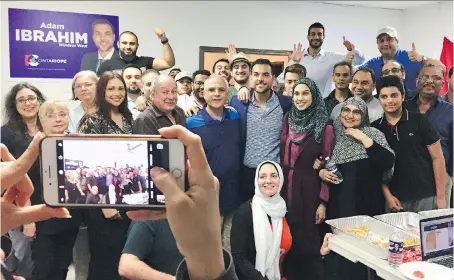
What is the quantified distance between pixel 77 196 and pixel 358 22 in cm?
598

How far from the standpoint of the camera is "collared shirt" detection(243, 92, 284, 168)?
9.16 feet

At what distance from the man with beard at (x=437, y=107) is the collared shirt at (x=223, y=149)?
1.36 metres

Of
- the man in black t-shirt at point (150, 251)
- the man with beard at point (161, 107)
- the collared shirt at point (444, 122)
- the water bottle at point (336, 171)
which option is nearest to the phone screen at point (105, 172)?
the man in black t-shirt at point (150, 251)

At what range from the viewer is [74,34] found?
15.0 ft

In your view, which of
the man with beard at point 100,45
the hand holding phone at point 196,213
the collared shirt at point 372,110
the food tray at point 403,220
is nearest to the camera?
the hand holding phone at point 196,213

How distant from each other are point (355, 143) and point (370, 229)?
0.57 meters

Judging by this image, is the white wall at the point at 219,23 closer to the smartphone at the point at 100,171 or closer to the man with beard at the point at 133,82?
the man with beard at the point at 133,82

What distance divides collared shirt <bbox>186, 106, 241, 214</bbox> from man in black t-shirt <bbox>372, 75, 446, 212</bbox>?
0.94 m

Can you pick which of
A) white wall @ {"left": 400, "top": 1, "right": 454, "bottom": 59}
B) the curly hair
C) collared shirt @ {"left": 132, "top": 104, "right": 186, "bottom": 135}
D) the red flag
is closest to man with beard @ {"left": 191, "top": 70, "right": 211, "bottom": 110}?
collared shirt @ {"left": 132, "top": 104, "right": 186, "bottom": 135}

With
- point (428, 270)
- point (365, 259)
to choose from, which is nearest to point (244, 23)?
point (365, 259)

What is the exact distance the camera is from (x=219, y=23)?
5258 mm

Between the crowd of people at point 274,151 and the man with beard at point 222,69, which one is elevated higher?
the man with beard at point 222,69

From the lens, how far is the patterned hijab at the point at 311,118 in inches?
107

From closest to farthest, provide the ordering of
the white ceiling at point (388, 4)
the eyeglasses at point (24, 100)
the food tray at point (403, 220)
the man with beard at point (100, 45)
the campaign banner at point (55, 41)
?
1. the food tray at point (403, 220)
2. the eyeglasses at point (24, 100)
3. the man with beard at point (100, 45)
4. the campaign banner at point (55, 41)
5. the white ceiling at point (388, 4)
